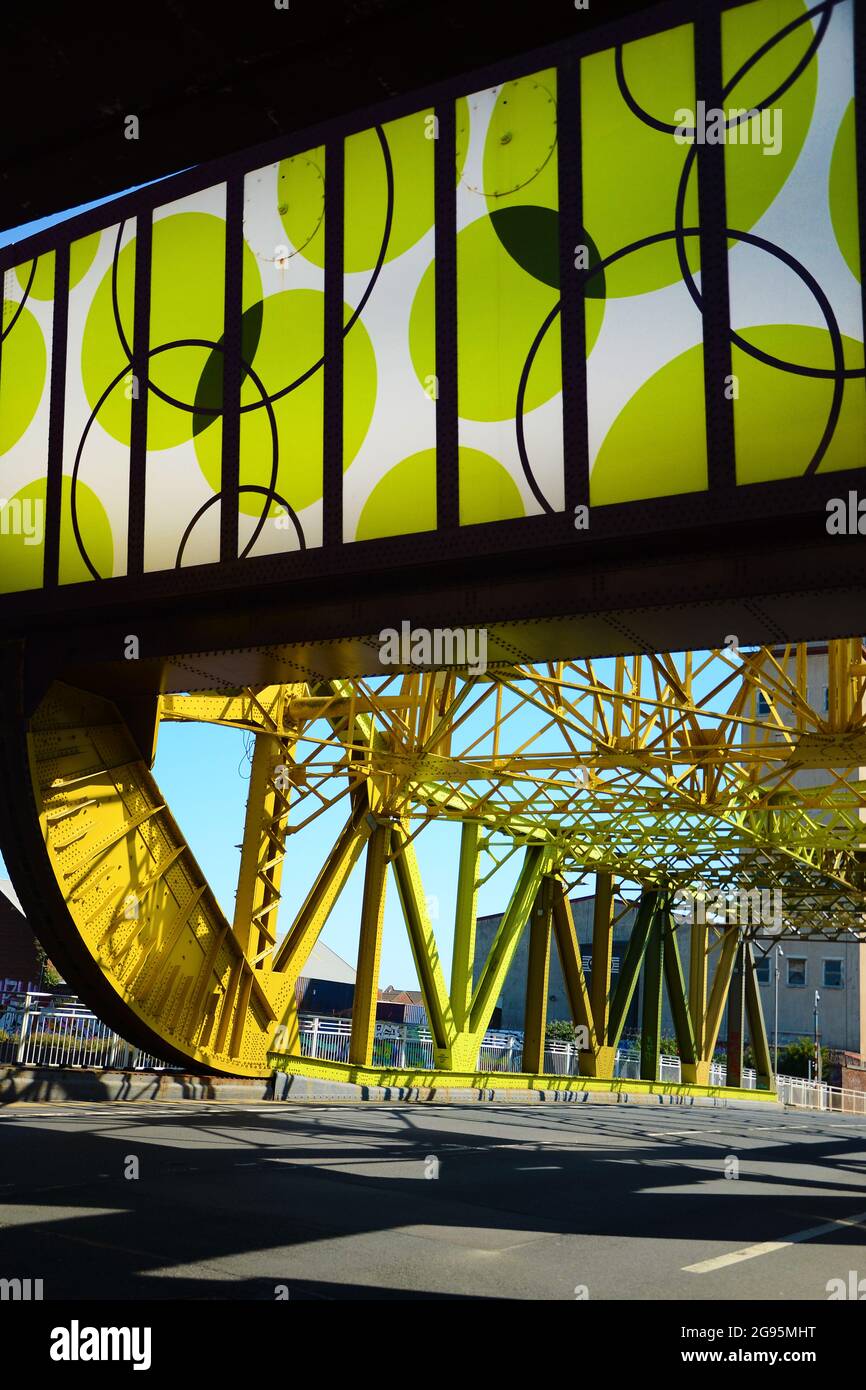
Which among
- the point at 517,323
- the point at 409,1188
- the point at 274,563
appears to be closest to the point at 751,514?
the point at 517,323

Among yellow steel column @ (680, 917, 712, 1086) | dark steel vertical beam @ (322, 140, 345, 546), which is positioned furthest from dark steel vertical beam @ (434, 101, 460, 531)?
yellow steel column @ (680, 917, 712, 1086)

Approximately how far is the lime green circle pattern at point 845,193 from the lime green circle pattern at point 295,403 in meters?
4.19

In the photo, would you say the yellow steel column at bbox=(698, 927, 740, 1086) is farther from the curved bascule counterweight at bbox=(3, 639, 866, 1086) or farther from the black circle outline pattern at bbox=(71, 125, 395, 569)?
the black circle outline pattern at bbox=(71, 125, 395, 569)

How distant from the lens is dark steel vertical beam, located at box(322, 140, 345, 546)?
1138 centimetres

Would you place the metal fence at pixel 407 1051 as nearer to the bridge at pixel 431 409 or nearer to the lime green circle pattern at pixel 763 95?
the bridge at pixel 431 409

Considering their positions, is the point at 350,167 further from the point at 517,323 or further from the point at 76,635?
the point at 76,635

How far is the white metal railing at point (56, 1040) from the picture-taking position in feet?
62.5

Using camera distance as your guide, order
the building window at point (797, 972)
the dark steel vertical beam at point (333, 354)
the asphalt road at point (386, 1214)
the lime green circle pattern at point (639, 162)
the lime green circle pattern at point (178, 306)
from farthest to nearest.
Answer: the building window at point (797, 972)
the lime green circle pattern at point (178, 306)
the dark steel vertical beam at point (333, 354)
the lime green circle pattern at point (639, 162)
the asphalt road at point (386, 1214)

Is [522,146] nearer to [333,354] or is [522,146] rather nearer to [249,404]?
[333,354]

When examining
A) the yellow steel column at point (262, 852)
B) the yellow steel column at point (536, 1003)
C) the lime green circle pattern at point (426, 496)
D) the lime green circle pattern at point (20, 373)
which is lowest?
the yellow steel column at point (536, 1003)

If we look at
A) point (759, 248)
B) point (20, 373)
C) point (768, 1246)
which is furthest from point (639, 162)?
point (768, 1246)

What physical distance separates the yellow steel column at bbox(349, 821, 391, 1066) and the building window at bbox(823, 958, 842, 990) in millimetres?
57553

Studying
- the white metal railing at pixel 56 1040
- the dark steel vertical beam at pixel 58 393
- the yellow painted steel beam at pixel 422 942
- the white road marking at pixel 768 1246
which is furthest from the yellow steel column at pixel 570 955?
the dark steel vertical beam at pixel 58 393

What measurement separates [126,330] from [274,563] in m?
3.40
